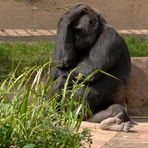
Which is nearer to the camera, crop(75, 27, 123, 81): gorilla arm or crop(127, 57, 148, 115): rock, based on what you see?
crop(75, 27, 123, 81): gorilla arm

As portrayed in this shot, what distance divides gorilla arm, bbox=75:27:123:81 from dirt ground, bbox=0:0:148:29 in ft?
13.4

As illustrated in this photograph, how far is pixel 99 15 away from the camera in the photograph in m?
8.41

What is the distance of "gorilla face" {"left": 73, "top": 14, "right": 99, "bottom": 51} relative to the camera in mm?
8281

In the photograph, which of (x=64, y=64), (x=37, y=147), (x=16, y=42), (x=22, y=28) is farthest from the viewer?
(x=22, y=28)

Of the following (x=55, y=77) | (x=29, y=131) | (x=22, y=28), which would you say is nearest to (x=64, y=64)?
(x=55, y=77)

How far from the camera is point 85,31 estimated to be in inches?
326

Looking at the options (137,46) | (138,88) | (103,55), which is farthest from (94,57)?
(137,46)

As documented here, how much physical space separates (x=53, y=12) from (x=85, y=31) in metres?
4.54

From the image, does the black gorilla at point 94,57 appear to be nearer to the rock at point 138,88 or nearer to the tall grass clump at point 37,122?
the rock at point 138,88

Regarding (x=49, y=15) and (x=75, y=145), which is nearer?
(x=75, y=145)

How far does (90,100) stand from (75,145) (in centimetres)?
296

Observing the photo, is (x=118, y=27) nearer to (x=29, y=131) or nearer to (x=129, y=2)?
(x=129, y=2)

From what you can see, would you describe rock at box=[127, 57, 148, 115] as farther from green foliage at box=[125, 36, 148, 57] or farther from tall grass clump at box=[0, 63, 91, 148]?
tall grass clump at box=[0, 63, 91, 148]

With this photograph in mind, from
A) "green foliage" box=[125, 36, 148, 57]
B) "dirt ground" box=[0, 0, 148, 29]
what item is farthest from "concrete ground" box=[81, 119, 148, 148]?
"dirt ground" box=[0, 0, 148, 29]
